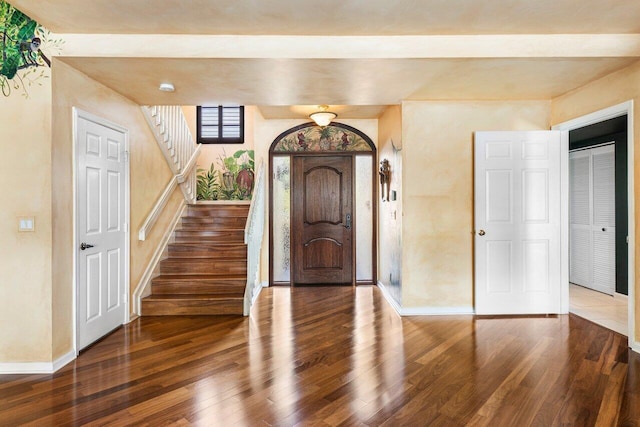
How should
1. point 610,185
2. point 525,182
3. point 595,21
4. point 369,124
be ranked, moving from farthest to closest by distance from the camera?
point 369,124 < point 610,185 < point 525,182 < point 595,21

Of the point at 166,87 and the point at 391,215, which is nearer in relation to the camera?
the point at 166,87

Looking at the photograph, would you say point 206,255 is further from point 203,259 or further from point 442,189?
point 442,189

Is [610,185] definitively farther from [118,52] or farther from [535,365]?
[118,52]

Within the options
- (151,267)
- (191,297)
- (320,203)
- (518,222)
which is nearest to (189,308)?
(191,297)

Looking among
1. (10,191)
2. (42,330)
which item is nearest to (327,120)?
(10,191)

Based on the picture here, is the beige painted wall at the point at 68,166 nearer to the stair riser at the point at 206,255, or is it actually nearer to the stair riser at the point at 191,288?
the stair riser at the point at 191,288

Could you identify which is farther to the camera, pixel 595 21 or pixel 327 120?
pixel 327 120

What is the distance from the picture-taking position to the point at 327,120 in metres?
4.84

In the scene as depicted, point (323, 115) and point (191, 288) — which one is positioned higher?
point (323, 115)

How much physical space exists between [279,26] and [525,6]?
5.50 ft

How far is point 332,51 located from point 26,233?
270cm

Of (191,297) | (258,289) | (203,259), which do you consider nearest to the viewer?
(191,297)

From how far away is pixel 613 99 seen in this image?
10.3 feet

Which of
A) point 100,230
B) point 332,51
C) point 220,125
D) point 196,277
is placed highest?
point 220,125
